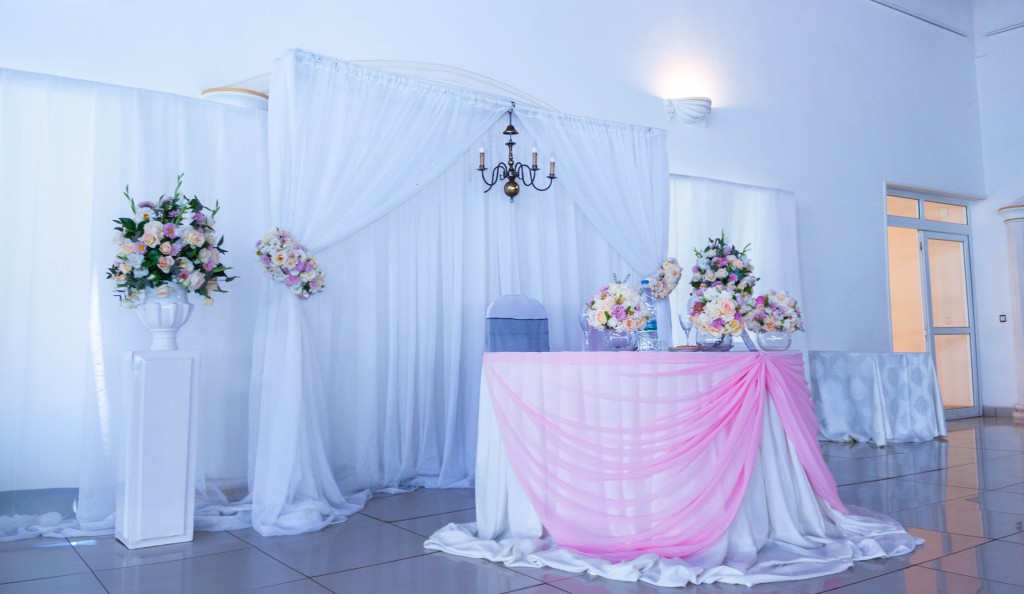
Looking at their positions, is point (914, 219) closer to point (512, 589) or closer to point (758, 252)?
point (758, 252)

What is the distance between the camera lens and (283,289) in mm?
4070

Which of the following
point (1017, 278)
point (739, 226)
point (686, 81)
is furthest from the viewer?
point (1017, 278)

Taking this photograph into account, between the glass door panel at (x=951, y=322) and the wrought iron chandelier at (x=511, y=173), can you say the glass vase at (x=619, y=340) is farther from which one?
the glass door panel at (x=951, y=322)

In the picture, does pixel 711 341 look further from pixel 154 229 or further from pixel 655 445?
pixel 154 229

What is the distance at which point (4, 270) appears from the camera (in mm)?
3703

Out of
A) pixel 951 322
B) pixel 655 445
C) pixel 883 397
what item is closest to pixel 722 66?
pixel 883 397

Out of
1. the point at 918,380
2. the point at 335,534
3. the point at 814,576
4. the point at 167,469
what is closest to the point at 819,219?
the point at 918,380

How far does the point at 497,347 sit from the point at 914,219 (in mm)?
6091

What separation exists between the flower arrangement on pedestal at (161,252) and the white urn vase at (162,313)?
18 mm

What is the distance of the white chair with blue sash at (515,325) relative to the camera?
15.0 feet

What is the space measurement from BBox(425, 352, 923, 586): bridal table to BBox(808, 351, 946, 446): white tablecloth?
3327 mm

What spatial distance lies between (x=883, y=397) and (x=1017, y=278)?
3333 mm

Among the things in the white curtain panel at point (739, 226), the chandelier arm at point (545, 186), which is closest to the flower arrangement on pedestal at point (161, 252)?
the chandelier arm at point (545, 186)

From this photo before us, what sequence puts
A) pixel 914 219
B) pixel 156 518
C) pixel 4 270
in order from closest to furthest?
1. pixel 156 518
2. pixel 4 270
3. pixel 914 219
